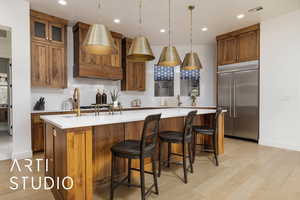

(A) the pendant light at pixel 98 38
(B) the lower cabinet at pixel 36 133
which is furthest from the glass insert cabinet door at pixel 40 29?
(A) the pendant light at pixel 98 38

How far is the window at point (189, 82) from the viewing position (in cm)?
609

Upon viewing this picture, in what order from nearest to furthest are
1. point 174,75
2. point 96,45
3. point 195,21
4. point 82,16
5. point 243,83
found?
point 96,45
point 82,16
point 195,21
point 243,83
point 174,75

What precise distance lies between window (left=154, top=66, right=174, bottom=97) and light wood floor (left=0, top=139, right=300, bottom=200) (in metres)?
3.31

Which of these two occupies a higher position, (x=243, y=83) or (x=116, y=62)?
(x=116, y=62)

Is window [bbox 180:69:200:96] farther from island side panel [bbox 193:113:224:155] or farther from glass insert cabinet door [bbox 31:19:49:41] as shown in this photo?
glass insert cabinet door [bbox 31:19:49:41]

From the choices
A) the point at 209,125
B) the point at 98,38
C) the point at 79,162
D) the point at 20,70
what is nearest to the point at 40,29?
the point at 20,70

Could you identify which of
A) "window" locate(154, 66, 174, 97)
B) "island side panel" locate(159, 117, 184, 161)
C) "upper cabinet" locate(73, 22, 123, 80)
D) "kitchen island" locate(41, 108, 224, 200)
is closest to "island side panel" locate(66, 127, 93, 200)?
"kitchen island" locate(41, 108, 224, 200)

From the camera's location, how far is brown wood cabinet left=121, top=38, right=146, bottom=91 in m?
5.23

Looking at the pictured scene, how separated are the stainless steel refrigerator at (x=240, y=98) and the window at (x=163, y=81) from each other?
68.4 inches

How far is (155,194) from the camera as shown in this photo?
203 cm

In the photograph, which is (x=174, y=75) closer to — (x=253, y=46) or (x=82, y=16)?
(x=253, y=46)

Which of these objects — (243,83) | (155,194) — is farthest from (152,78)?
(155,194)

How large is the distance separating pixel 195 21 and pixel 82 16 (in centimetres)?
271

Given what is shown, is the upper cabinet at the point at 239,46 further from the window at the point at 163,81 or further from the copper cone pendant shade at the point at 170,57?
the copper cone pendant shade at the point at 170,57
